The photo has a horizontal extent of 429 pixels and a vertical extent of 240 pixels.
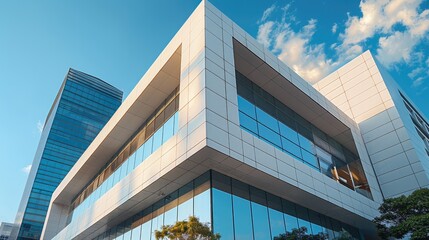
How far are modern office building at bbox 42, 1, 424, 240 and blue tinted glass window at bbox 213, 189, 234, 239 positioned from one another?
0.14 ft

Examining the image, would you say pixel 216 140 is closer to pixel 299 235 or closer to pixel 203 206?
pixel 203 206

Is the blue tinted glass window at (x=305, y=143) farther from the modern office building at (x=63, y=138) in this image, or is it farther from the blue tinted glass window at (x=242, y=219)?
the modern office building at (x=63, y=138)

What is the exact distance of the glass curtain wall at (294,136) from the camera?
1763 cm

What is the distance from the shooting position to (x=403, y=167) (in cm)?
2202

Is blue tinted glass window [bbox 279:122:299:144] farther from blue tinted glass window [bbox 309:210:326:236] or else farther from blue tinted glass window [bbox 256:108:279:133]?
blue tinted glass window [bbox 309:210:326:236]

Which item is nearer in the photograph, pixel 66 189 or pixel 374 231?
pixel 374 231

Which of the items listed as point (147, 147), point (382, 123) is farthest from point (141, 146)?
point (382, 123)

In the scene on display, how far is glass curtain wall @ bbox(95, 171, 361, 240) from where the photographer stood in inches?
532

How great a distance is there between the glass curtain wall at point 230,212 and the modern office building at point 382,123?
23.4ft

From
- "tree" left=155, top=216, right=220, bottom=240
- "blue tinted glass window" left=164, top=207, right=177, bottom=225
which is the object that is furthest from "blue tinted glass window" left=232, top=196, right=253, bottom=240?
"blue tinted glass window" left=164, top=207, right=177, bottom=225

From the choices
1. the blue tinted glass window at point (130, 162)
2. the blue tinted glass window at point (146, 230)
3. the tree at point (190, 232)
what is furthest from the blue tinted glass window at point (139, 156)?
the tree at point (190, 232)

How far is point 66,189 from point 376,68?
1139 inches

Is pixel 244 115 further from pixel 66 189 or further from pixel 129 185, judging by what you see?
pixel 66 189

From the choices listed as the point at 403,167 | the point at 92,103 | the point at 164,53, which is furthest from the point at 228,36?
the point at 92,103
